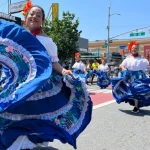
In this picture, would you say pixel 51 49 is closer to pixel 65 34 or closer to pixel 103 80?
pixel 103 80

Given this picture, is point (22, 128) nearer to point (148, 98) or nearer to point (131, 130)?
point (131, 130)

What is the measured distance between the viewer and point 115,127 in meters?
5.40

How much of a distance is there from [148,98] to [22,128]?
16.0 ft

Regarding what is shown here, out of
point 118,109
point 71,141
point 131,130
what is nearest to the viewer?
point 71,141

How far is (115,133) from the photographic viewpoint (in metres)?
4.94

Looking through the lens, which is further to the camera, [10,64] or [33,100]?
[33,100]

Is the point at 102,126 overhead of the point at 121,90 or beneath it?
beneath

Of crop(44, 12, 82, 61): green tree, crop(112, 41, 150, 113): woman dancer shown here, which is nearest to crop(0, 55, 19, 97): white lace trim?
crop(112, 41, 150, 113): woman dancer

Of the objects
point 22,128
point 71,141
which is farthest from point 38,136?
point 71,141

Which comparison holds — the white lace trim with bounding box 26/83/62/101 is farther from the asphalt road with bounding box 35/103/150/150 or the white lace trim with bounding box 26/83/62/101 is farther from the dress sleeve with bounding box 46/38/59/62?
the asphalt road with bounding box 35/103/150/150

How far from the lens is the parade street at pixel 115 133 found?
4172 millimetres

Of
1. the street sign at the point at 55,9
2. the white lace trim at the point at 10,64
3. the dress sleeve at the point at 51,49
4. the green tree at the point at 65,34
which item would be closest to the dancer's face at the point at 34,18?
the dress sleeve at the point at 51,49

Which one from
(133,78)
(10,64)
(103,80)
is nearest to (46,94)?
(10,64)

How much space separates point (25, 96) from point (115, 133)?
2929mm
